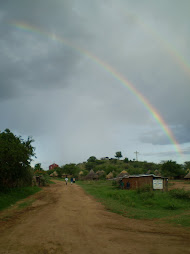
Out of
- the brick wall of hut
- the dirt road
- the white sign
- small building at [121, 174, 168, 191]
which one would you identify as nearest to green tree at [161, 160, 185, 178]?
the brick wall of hut

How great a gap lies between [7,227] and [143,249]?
20.0ft

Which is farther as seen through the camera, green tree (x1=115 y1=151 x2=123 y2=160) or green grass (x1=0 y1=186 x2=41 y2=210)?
green tree (x1=115 y1=151 x2=123 y2=160)

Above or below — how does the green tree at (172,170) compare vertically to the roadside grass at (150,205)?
above

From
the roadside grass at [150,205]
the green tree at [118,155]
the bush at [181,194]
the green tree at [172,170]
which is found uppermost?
the green tree at [118,155]

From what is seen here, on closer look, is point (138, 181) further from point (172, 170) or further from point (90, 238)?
point (172, 170)

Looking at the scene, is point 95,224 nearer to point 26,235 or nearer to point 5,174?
point 26,235

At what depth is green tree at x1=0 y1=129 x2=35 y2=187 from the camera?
66.1ft

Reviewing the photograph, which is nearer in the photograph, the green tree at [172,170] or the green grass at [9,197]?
the green grass at [9,197]

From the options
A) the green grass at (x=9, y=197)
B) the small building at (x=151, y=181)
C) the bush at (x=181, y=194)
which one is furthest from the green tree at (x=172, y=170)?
the green grass at (x=9, y=197)

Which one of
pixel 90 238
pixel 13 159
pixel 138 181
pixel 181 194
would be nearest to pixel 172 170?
pixel 138 181

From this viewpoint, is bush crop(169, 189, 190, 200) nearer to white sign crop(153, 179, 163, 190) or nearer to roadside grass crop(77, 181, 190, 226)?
roadside grass crop(77, 181, 190, 226)

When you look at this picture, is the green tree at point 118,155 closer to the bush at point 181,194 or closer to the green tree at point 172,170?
the green tree at point 172,170

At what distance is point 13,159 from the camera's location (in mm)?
20797

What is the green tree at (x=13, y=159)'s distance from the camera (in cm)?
2014
